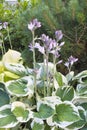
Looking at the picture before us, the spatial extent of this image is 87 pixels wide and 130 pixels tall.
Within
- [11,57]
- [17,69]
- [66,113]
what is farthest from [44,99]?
[11,57]

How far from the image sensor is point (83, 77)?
98.0 inches

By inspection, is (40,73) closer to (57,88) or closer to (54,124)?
(57,88)

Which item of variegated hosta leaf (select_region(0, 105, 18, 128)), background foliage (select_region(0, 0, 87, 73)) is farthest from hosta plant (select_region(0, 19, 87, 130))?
background foliage (select_region(0, 0, 87, 73))

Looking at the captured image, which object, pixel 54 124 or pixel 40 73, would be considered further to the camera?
pixel 40 73

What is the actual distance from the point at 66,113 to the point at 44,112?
127 mm

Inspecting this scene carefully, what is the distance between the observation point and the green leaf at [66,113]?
6.74ft

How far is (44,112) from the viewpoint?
2.11m

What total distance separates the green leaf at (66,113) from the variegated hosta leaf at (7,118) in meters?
0.24

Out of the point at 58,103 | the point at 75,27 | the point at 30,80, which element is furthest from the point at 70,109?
the point at 75,27

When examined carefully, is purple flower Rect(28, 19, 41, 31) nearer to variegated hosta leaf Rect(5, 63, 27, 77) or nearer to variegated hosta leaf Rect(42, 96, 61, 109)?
variegated hosta leaf Rect(42, 96, 61, 109)

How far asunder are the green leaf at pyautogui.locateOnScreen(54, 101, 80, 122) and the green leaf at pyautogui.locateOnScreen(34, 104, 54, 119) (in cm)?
6

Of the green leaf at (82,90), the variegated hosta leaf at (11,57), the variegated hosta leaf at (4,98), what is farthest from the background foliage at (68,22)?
the variegated hosta leaf at (4,98)

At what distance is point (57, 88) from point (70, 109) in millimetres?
227

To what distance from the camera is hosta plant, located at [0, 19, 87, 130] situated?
2059mm
